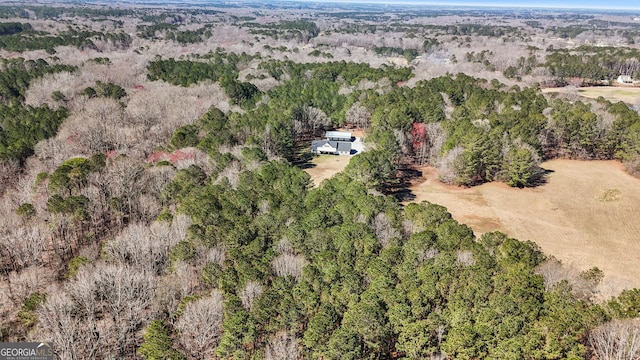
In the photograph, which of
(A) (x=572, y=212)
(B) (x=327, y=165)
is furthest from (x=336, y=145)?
(A) (x=572, y=212)

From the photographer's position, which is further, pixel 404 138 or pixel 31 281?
pixel 404 138

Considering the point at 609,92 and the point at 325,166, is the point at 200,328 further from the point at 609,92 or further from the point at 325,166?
the point at 609,92

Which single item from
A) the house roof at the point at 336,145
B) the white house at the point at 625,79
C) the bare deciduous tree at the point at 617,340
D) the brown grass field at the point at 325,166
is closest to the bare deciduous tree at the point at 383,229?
the bare deciduous tree at the point at 617,340

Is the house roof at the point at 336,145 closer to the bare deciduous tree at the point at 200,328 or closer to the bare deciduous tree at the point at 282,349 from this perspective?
the bare deciduous tree at the point at 200,328

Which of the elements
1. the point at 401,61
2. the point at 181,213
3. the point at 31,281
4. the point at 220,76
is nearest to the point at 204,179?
the point at 181,213

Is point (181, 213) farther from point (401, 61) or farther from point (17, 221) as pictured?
point (401, 61)

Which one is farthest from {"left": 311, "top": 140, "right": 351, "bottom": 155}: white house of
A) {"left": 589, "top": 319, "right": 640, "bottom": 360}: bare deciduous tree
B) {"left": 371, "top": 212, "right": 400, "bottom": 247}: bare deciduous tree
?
{"left": 589, "top": 319, "right": 640, "bottom": 360}: bare deciduous tree

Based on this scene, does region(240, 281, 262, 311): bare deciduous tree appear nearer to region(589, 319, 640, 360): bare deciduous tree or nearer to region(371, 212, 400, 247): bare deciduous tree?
region(371, 212, 400, 247): bare deciduous tree
